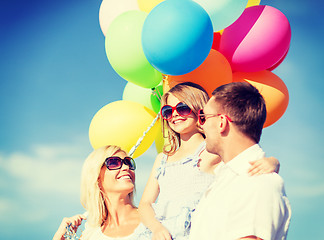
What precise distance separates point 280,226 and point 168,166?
60.4 inches

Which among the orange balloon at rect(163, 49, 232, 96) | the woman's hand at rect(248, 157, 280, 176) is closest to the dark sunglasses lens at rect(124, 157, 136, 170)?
the orange balloon at rect(163, 49, 232, 96)

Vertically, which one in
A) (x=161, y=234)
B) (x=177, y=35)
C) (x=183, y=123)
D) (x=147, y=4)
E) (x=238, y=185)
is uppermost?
(x=147, y=4)

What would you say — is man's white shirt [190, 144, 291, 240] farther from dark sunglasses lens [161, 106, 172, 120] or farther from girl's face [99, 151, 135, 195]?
girl's face [99, 151, 135, 195]

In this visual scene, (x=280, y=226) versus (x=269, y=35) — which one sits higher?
(x=269, y=35)

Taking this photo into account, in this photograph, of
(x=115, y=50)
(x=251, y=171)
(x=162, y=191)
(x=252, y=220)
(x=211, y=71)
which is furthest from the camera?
(x=115, y=50)

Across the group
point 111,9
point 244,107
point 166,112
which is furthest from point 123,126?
point 244,107

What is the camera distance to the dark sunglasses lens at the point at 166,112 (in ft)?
11.1

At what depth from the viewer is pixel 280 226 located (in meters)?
1.88

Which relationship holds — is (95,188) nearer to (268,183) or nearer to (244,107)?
(244,107)

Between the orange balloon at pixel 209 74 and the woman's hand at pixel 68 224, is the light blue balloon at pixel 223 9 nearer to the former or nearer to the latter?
the orange balloon at pixel 209 74

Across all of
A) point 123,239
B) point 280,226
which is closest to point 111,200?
point 123,239

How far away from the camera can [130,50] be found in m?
3.65

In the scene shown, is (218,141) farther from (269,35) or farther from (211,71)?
(269,35)

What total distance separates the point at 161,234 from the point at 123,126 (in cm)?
134
